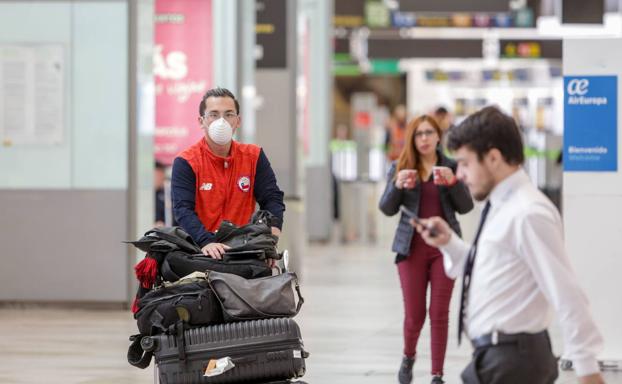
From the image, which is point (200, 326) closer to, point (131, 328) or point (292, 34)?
point (131, 328)

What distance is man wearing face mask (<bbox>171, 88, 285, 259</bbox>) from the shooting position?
627 centimetres

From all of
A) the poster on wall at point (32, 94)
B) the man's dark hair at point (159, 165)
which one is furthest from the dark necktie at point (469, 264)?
the man's dark hair at point (159, 165)

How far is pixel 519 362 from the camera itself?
3.92m

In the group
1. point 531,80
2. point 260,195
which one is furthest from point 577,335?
point 531,80

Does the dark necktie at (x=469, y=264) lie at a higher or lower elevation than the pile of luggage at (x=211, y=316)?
higher

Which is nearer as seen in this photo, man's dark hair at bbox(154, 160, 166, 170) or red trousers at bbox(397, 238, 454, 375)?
red trousers at bbox(397, 238, 454, 375)

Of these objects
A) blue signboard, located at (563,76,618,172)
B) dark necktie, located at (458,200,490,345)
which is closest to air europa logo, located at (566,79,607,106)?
blue signboard, located at (563,76,618,172)

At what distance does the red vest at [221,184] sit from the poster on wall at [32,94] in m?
5.37

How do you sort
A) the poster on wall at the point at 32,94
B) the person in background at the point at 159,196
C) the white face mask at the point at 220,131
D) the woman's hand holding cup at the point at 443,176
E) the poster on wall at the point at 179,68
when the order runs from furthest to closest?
1. the poster on wall at the point at 179,68
2. the person in background at the point at 159,196
3. the poster on wall at the point at 32,94
4. the woman's hand holding cup at the point at 443,176
5. the white face mask at the point at 220,131

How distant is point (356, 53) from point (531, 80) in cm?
799

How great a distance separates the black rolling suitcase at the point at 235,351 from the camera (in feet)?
19.0

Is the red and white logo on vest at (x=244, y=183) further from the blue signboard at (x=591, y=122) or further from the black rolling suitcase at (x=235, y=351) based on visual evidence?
the blue signboard at (x=591, y=122)

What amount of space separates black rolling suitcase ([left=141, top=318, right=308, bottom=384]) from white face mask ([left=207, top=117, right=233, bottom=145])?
0.88m

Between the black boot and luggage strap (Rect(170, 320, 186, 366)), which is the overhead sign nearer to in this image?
the black boot
